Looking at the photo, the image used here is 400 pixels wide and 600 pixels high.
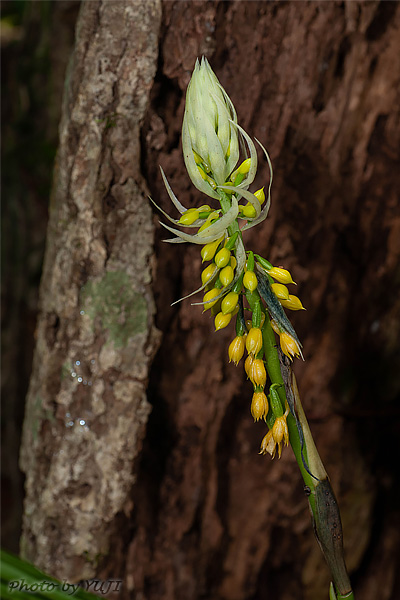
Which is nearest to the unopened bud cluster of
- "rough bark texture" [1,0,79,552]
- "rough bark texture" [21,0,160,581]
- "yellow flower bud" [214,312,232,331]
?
"yellow flower bud" [214,312,232,331]

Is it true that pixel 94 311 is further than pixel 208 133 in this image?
Yes

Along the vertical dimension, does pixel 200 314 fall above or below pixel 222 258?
below

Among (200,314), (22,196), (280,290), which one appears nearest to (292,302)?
(280,290)

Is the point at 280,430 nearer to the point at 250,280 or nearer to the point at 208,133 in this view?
the point at 250,280

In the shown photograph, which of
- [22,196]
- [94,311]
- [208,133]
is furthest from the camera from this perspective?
[22,196]

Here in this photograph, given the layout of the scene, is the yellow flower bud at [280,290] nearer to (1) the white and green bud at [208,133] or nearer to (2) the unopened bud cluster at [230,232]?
(2) the unopened bud cluster at [230,232]

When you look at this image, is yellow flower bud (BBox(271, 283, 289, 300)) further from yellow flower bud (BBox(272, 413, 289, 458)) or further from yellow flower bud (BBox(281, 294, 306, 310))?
yellow flower bud (BBox(272, 413, 289, 458))
